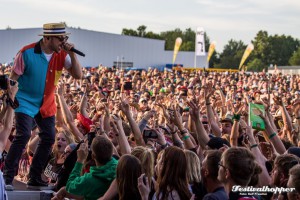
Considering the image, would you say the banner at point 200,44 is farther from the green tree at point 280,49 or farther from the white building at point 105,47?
the green tree at point 280,49

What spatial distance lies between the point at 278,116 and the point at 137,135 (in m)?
4.32

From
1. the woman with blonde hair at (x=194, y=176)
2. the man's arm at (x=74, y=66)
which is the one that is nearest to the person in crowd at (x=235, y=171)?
the woman with blonde hair at (x=194, y=176)

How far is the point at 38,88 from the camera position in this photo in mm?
7473

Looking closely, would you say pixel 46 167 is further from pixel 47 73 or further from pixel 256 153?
pixel 256 153

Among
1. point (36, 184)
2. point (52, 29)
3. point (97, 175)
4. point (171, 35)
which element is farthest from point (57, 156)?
point (171, 35)

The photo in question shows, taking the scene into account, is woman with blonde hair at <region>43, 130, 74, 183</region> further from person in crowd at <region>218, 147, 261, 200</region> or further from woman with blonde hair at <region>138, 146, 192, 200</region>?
person in crowd at <region>218, 147, 261, 200</region>

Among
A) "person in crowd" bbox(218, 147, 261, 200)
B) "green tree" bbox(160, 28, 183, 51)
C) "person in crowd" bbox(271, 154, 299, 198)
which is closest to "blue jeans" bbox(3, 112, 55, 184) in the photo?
"person in crowd" bbox(218, 147, 261, 200)

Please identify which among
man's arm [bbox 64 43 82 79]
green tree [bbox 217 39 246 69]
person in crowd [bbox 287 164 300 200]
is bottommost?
green tree [bbox 217 39 246 69]

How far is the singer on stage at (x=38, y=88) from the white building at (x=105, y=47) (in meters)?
43.5

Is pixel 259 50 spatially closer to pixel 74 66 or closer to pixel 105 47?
pixel 105 47

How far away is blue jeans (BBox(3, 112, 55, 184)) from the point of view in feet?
24.2

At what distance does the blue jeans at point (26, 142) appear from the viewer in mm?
7371

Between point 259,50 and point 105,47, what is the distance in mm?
78140

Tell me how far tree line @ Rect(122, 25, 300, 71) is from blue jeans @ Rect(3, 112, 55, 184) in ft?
374
